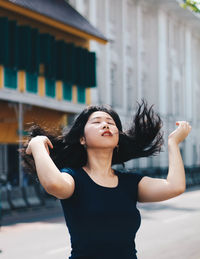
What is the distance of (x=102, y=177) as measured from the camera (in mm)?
2965

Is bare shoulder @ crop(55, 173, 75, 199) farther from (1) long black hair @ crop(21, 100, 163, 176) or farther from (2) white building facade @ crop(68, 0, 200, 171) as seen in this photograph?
(2) white building facade @ crop(68, 0, 200, 171)

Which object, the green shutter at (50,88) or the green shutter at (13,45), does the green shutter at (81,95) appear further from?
the green shutter at (13,45)

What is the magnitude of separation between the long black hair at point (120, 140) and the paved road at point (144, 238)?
19.3 ft

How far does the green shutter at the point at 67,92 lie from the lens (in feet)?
82.1

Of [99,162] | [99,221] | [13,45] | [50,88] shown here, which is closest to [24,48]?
[13,45]

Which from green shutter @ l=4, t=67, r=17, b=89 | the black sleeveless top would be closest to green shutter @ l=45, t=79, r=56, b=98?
green shutter @ l=4, t=67, r=17, b=89

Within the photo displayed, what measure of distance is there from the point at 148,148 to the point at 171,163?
45 centimetres

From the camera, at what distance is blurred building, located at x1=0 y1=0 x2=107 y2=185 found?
21.2m

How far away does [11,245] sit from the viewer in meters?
10.5

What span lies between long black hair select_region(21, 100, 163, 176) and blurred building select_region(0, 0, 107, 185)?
16.5 metres

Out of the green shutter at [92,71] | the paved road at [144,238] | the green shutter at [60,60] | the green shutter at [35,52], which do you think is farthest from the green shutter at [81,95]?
the paved road at [144,238]

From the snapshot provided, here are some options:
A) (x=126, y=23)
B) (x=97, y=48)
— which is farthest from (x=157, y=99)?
(x=97, y=48)

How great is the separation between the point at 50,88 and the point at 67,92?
1.31 meters

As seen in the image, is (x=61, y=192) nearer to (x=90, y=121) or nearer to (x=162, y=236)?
(x=90, y=121)
